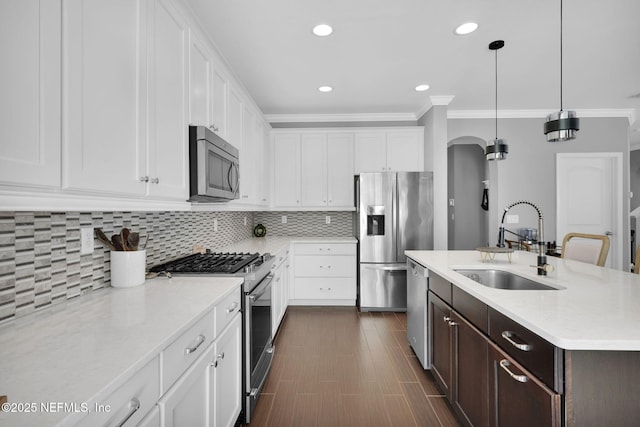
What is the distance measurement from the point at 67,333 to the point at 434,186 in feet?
12.4

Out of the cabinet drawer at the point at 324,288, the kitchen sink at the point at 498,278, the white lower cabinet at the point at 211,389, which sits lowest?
the cabinet drawer at the point at 324,288

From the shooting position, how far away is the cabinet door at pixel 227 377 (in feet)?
4.66

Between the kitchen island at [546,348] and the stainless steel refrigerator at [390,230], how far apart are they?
1.82 m

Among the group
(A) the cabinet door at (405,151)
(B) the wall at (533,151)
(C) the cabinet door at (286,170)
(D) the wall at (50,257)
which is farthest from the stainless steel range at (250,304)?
(B) the wall at (533,151)

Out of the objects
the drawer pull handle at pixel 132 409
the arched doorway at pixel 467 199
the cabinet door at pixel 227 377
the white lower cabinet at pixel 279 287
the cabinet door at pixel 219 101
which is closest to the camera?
the drawer pull handle at pixel 132 409

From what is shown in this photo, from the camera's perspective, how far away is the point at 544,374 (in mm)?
1067

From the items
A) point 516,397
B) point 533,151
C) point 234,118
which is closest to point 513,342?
point 516,397

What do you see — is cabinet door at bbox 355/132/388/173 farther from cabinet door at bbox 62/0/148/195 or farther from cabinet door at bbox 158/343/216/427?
cabinet door at bbox 158/343/216/427

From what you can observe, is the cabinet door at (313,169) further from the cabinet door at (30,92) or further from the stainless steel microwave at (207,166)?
the cabinet door at (30,92)

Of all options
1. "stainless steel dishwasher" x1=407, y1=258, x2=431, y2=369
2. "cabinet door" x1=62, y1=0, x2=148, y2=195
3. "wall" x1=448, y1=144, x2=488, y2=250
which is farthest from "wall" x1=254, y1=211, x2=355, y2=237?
"cabinet door" x1=62, y1=0, x2=148, y2=195

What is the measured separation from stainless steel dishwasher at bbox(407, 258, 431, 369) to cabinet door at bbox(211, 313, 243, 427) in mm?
1404

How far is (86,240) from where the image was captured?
1.46 meters

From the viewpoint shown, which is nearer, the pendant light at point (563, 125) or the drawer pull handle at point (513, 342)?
the drawer pull handle at point (513, 342)

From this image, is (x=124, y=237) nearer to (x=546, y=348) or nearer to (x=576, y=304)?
(x=546, y=348)
